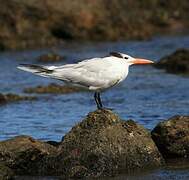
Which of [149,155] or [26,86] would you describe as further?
[26,86]

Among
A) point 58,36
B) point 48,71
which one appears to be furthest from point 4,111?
point 58,36

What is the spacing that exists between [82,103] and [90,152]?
283 inches

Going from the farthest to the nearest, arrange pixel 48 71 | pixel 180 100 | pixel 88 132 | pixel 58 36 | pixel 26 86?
1. pixel 58 36
2. pixel 26 86
3. pixel 180 100
4. pixel 48 71
5. pixel 88 132

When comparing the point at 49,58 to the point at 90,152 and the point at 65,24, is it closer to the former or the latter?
the point at 65,24

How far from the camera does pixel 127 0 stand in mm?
39938

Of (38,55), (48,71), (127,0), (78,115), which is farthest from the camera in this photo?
(127,0)

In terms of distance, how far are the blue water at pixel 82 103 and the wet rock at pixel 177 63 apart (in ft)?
1.13

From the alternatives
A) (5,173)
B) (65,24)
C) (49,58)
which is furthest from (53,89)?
(65,24)

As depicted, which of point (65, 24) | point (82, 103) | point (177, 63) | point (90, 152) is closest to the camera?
point (90, 152)

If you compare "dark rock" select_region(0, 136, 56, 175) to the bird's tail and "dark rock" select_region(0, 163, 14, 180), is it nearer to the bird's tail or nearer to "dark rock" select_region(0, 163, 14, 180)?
"dark rock" select_region(0, 163, 14, 180)

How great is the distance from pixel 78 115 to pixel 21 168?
15.9ft

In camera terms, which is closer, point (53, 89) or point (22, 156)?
point (22, 156)

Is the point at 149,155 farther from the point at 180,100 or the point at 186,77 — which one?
the point at 186,77

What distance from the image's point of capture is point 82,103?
18.1m
